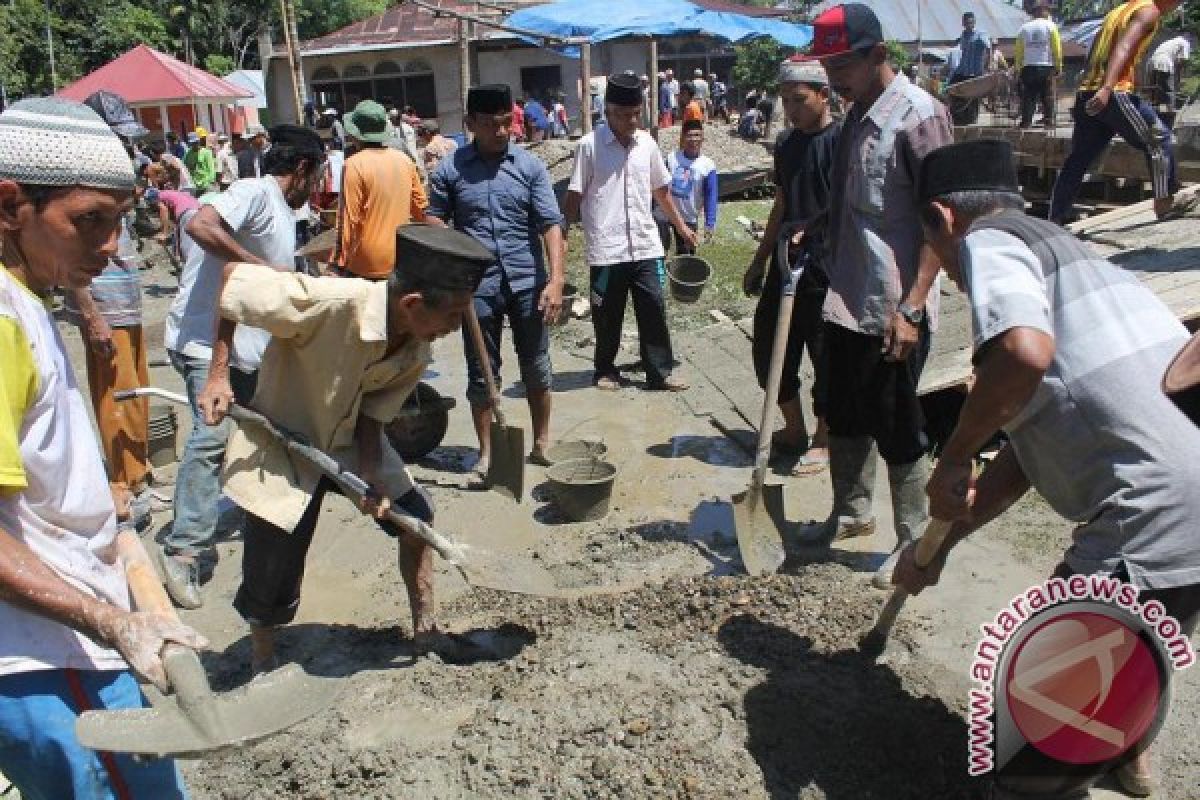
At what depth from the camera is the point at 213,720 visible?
1.85m

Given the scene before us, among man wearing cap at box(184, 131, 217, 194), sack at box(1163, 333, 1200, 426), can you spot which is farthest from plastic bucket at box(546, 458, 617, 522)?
man wearing cap at box(184, 131, 217, 194)

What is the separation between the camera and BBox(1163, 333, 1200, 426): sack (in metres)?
2.13

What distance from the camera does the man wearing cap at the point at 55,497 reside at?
169 centimetres

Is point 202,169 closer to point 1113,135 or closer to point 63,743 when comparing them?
point 1113,135

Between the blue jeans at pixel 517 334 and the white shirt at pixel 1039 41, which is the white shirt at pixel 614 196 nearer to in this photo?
the blue jeans at pixel 517 334

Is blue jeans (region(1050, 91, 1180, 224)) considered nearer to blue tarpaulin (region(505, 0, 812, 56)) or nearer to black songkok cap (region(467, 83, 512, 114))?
black songkok cap (region(467, 83, 512, 114))

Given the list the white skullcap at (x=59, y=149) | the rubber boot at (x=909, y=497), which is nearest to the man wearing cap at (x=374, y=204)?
the rubber boot at (x=909, y=497)

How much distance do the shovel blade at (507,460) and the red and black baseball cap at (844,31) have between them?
2205 mm

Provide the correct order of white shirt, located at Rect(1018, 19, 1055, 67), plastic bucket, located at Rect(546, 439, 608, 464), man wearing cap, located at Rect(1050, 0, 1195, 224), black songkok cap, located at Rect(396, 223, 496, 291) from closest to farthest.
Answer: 1. black songkok cap, located at Rect(396, 223, 496, 291)
2. plastic bucket, located at Rect(546, 439, 608, 464)
3. man wearing cap, located at Rect(1050, 0, 1195, 224)
4. white shirt, located at Rect(1018, 19, 1055, 67)

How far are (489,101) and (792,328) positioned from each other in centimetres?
205

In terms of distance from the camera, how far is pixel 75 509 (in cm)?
185

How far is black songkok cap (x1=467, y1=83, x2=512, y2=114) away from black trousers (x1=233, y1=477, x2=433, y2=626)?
104 inches

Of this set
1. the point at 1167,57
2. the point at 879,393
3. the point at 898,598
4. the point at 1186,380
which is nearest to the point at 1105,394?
the point at 1186,380

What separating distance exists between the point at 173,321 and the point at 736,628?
2.84 m
